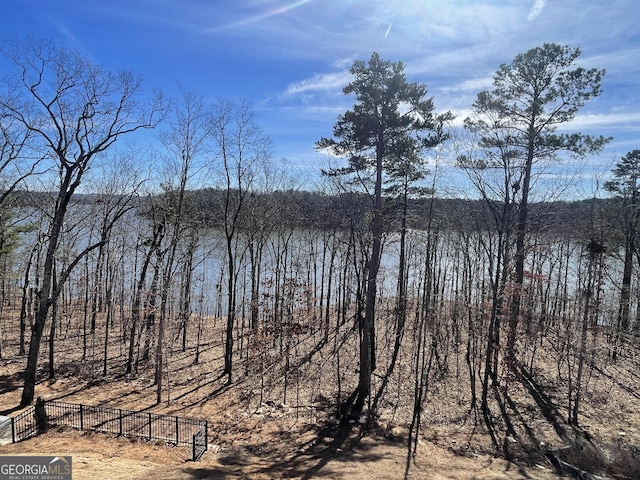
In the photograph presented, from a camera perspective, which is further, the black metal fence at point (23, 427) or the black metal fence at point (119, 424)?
the black metal fence at point (119, 424)

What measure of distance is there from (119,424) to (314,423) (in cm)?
598

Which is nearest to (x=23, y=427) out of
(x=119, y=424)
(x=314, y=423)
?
(x=119, y=424)

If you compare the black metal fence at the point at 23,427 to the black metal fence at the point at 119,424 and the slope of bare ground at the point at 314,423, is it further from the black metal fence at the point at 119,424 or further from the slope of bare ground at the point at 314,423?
the slope of bare ground at the point at 314,423

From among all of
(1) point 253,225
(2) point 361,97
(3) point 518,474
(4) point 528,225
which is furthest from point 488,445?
(1) point 253,225

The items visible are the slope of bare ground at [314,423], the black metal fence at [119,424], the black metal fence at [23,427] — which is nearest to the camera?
the slope of bare ground at [314,423]

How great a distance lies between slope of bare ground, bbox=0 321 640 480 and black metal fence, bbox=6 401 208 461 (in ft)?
1.39

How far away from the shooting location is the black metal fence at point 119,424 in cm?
1066

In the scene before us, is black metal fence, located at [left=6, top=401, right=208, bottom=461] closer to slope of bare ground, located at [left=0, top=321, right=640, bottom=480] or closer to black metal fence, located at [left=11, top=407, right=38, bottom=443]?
black metal fence, located at [left=11, top=407, right=38, bottom=443]

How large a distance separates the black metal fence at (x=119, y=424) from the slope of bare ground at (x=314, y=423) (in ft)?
1.39

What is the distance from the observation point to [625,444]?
11430 mm

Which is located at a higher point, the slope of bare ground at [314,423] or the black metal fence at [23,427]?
the black metal fence at [23,427]

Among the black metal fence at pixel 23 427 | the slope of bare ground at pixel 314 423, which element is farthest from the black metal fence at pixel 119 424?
the slope of bare ground at pixel 314 423

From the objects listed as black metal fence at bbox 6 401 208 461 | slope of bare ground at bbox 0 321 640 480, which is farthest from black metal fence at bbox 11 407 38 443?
slope of bare ground at bbox 0 321 640 480

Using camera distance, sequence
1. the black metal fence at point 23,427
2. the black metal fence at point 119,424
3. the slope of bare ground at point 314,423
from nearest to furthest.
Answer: the slope of bare ground at point 314,423, the black metal fence at point 23,427, the black metal fence at point 119,424
